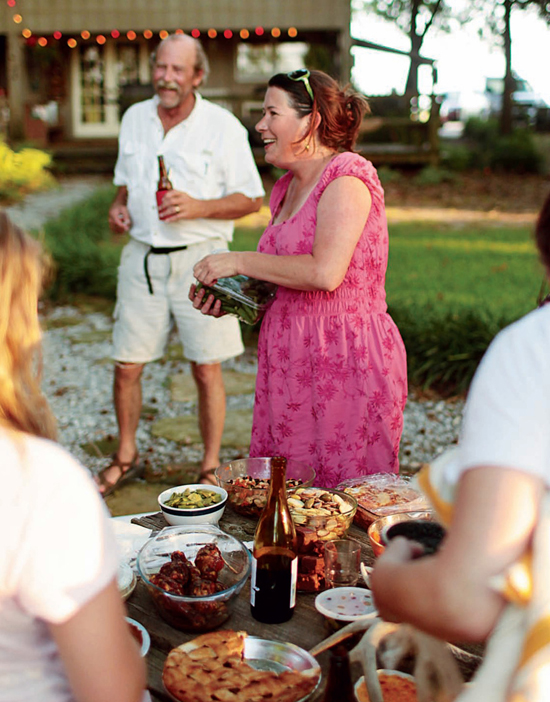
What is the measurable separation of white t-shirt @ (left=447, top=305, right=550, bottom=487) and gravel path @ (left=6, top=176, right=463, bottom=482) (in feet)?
11.9

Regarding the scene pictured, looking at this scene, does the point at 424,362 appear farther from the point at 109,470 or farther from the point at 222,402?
the point at 109,470

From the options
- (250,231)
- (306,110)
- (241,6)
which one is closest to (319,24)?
(241,6)

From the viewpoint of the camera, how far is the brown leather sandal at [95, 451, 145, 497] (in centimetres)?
406

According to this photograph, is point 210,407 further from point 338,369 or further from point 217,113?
point 217,113

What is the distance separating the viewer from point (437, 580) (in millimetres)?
949

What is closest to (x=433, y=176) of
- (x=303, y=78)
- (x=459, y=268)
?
(x=459, y=268)

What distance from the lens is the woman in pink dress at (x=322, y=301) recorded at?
8.76 feet

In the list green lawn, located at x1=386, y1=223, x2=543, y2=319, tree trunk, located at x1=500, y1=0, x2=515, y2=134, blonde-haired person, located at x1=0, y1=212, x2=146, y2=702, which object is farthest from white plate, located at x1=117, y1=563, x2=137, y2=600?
tree trunk, located at x1=500, y1=0, x2=515, y2=134

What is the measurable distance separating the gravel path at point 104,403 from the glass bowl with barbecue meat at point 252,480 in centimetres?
226

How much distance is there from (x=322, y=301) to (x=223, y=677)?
5.34 feet

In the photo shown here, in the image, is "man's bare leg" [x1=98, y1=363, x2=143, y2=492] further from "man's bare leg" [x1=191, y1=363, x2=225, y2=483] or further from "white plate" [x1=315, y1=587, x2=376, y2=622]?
"white plate" [x1=315, y1=587, x2=376, y2=622]

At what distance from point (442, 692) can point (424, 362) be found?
15.9 feet

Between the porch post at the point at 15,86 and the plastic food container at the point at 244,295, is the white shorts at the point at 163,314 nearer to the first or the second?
the plastic food container at the point at 244,295

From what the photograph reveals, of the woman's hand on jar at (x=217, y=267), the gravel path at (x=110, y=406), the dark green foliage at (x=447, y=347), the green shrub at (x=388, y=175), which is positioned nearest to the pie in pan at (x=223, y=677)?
the woman's hand on jar at (x=217, y=267)
